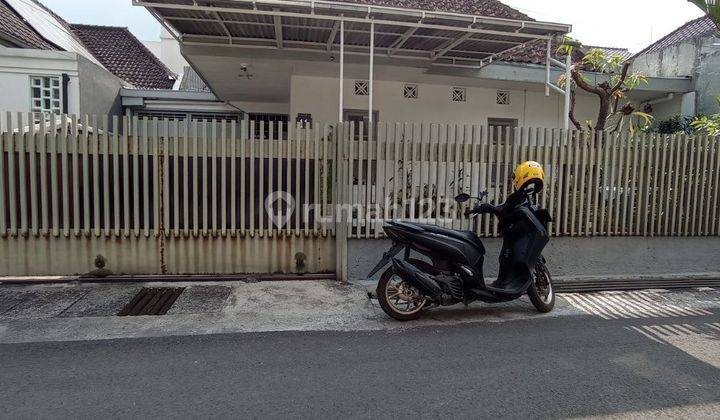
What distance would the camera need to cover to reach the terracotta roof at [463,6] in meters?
8.49

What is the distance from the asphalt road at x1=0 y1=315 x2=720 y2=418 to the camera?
305cm

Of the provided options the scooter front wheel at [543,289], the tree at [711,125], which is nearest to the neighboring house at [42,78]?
the scooter front wheel at [543,289]

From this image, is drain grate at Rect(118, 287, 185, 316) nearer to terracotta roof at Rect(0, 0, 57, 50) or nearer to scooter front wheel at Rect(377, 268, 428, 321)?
scooter front wheel at Rect(377, 268, 428, 321)

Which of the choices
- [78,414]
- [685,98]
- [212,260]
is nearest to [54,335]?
[78,414]

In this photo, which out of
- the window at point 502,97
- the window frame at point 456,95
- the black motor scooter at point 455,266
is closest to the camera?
the black motor scooter at point 455,266

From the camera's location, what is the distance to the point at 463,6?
9336 mm

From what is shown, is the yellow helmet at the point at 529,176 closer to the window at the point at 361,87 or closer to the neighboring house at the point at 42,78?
the window at the point at 361,87

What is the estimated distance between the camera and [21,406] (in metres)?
3.01

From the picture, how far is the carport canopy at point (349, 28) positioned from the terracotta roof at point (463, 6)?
0.73 m

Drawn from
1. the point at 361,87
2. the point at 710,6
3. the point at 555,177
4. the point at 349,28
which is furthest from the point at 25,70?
the point at 710,6

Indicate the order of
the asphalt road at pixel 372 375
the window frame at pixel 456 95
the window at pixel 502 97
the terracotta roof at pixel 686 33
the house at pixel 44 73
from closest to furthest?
1. the asphalt road at pixel 372 375
2. the house at pixel 44 73
3. the window frame at pixel 456 95
4. the window at pixel 502 97
5. the terracotta roof at pixel 686 33

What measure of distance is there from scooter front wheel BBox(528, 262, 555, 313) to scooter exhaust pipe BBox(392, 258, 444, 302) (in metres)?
1.19

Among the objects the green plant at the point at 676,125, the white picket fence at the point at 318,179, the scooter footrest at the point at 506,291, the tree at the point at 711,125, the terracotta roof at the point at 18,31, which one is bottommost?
the scooter footrest at the point at 506,291

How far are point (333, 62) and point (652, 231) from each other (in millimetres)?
5902
